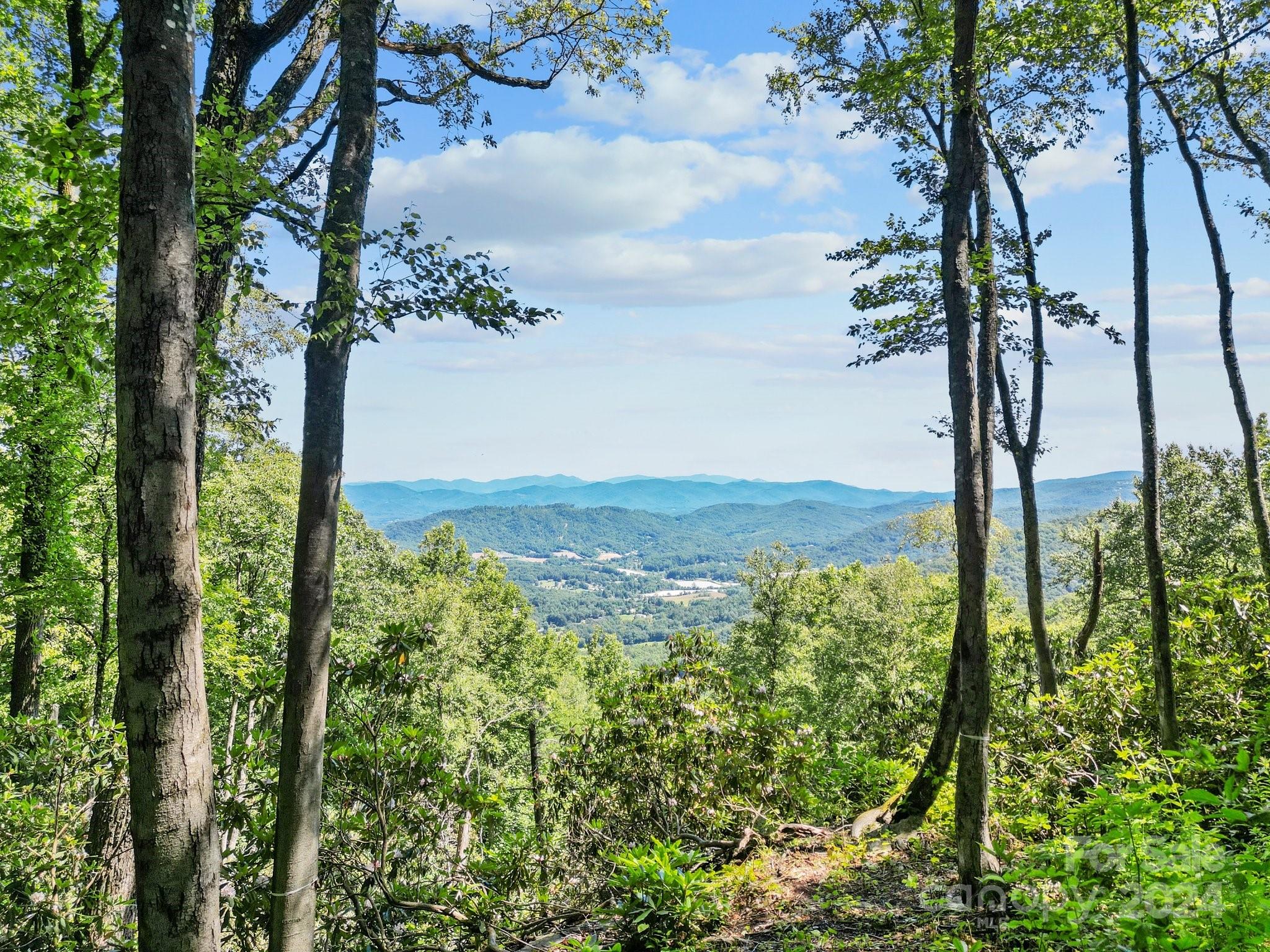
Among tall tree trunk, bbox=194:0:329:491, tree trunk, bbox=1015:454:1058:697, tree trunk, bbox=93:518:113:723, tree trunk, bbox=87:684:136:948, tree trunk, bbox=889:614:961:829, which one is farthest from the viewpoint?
tree trunk, bbox=1015:454:1058:697

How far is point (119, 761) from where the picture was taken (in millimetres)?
4391

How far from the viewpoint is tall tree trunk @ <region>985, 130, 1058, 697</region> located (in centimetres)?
888

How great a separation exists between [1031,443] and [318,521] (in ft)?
31.8

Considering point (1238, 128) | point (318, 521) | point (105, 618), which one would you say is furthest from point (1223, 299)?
point (105, 618)

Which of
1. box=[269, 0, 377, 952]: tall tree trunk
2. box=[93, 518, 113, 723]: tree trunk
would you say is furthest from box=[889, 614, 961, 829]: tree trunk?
box=[93, 518, 113, 723]: tree trunk

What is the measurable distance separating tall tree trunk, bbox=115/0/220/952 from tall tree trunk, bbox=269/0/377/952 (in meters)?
0.78

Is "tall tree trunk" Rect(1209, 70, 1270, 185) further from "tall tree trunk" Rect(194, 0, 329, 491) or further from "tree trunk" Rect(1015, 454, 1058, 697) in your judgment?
"tall tree trunk" Rect(194, 0, 329, 491)

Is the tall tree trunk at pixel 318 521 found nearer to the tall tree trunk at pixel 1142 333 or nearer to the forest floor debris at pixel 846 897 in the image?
the forest floor debris at pixel 846 897

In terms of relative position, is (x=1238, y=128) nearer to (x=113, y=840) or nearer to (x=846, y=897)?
(x=846, y=897)

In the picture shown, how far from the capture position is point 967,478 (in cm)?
441

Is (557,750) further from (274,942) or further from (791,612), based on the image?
(791,612)

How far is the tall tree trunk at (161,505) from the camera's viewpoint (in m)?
2.21

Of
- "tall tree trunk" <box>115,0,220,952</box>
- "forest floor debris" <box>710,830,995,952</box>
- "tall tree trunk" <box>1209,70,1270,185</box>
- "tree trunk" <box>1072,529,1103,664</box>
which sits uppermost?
"tall tree trunk" <box>1209,70,1270,185</box>

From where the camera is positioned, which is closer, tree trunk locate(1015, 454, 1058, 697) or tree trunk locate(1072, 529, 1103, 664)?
tree trunk locate(1015, 454, 1058, 697)
